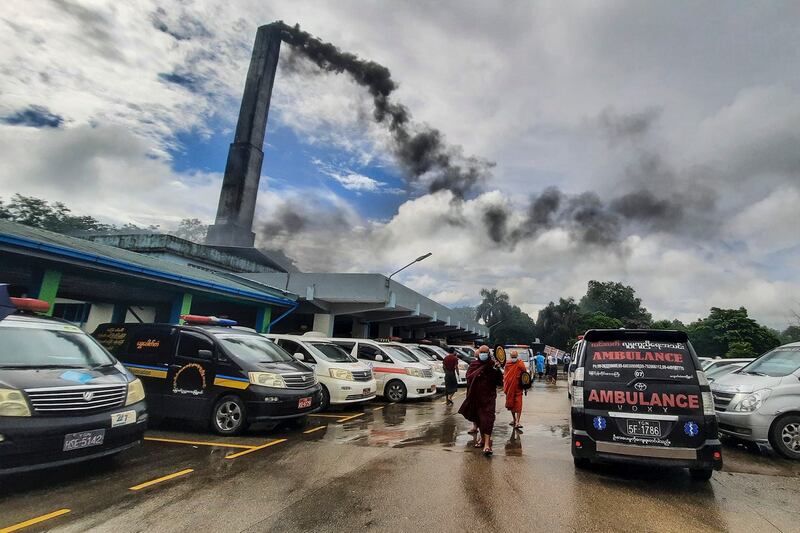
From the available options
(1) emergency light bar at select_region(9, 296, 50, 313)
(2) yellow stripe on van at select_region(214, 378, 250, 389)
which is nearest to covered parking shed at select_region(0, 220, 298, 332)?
(1) emergency light bar at select_region(9, 296, 50, 313)

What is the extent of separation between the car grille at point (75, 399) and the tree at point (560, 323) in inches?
2474

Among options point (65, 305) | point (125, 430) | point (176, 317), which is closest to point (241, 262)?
point (65, 305)

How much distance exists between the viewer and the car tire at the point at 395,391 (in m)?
12.3

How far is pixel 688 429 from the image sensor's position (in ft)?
15.7

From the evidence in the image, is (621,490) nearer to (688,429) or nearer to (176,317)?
(688,429)

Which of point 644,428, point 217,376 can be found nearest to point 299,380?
point 217,376

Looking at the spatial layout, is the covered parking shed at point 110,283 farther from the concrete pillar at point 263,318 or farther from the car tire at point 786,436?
the car tire at point 786,436

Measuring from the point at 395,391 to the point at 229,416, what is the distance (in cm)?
594

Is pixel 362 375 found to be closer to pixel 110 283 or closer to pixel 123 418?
pixel 123 418

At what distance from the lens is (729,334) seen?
43219mm

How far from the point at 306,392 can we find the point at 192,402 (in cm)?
198

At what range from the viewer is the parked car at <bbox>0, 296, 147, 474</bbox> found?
4211mm

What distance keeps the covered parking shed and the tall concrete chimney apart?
70.2 ft

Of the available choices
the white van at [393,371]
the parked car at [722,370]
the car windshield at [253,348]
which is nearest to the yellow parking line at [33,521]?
the car windshield at [253,348]
